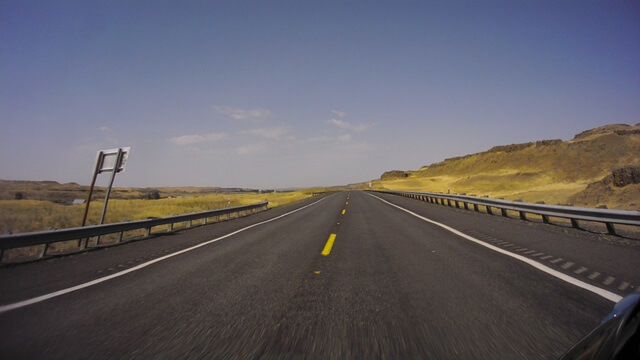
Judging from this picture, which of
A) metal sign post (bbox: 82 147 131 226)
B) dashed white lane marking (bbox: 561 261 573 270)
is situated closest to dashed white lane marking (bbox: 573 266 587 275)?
dashed white lane marking (bbox: 561 261 573 270)

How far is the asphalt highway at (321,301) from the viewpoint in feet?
9.27

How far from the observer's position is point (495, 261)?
5766 mm

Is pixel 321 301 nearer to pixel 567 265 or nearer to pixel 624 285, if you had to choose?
pixel 624 285

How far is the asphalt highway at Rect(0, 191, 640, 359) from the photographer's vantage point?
9.27 ft

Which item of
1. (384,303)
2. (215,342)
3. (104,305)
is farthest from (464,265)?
(104,305)

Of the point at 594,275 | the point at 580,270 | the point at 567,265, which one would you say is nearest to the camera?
the point at 594,275

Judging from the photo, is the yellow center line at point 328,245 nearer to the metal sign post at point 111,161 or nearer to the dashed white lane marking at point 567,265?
the dashed white lane marking at point 567,265

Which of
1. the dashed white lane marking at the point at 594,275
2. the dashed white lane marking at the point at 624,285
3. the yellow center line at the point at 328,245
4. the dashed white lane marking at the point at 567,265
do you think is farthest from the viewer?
the yellow center line at the point at 328,245

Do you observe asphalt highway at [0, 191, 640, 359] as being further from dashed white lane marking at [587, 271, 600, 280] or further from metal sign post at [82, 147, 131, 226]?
metal sign post at [82, 147, 131, 226]

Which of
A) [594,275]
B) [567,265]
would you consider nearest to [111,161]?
[567,265]

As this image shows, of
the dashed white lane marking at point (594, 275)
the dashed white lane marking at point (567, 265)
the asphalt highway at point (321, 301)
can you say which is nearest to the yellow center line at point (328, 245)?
the asphalt highway at point (321, 301)

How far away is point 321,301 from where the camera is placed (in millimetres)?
3967

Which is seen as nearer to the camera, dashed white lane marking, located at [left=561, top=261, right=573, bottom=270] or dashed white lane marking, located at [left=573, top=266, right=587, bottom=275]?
dashed white lane marking, located at [left=573, top=266, right=587, bottom=275]

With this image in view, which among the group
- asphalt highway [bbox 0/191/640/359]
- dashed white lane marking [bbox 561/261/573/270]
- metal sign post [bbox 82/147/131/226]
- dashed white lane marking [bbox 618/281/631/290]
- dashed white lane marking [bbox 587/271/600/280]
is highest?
metal sign post [bbox 82/147/131/226]
